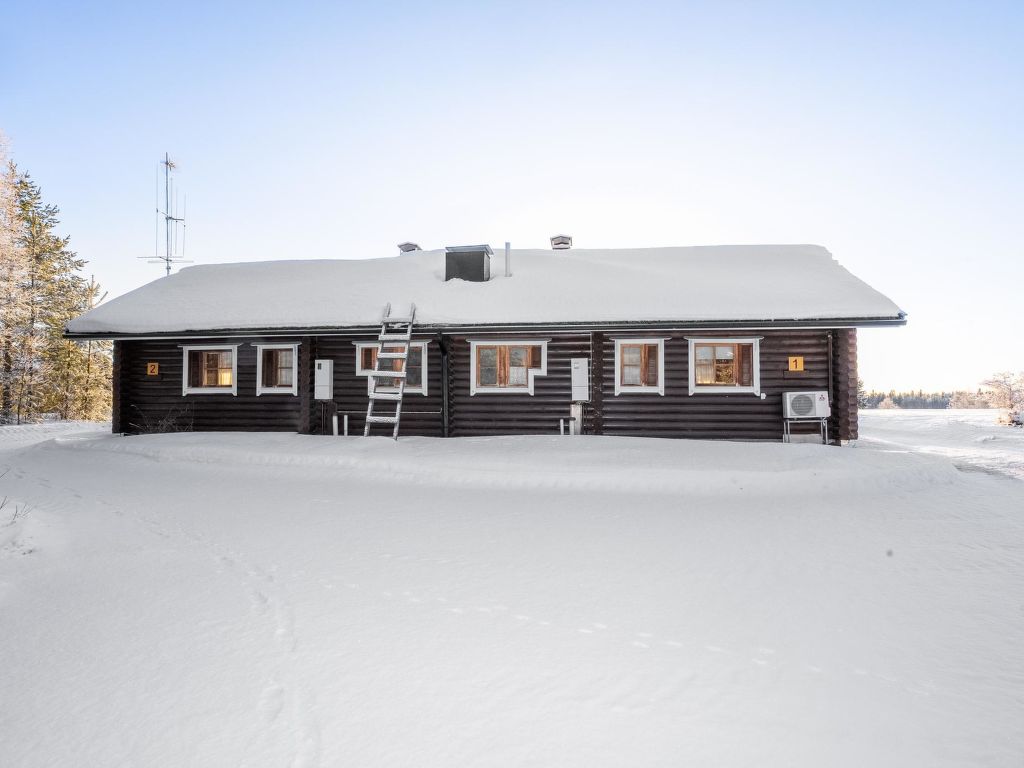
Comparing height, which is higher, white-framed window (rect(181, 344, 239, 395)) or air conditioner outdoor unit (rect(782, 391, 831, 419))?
white-framed window (rect(181, 344, 239, 395))

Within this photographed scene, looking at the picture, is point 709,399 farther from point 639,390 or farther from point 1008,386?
point 1008,386

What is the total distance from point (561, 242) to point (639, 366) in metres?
7.14

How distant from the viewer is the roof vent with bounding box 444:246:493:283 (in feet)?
52.3

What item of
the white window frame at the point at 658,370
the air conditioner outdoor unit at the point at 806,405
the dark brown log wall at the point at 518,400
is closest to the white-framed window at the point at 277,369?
the dark brown log wall at the point at 518,400

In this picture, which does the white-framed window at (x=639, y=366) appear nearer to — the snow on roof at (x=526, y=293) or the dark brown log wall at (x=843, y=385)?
the snow on roof at (x=526, y=293)

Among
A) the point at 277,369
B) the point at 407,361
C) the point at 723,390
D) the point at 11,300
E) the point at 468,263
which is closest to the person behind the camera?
the point at 723,390

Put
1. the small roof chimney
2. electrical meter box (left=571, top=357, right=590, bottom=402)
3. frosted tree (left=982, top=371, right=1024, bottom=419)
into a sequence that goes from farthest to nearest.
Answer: frosted tree (left=982, top=371, right=1024, bottom=419), the small roof chimney, electrical meter box (left=571, top=357, right=590, bottom=402)

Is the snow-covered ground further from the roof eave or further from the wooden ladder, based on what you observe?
the wooden ladder

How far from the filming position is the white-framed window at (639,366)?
44.5ft

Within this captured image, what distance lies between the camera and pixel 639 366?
13.9 metres

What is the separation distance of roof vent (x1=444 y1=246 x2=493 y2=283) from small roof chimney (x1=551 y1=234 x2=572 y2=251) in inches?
150

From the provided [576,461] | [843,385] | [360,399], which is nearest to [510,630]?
[576,461]

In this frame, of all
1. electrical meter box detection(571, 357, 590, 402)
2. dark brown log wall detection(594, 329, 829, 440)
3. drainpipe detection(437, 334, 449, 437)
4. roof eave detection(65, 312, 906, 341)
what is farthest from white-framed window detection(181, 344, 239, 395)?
dark brown log wall detection(594, 329, 829, 440)

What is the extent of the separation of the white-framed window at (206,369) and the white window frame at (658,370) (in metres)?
10.6
